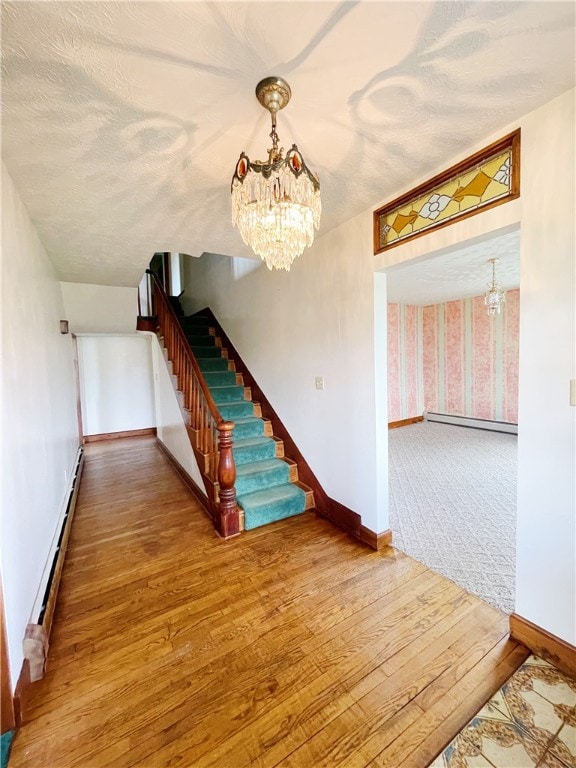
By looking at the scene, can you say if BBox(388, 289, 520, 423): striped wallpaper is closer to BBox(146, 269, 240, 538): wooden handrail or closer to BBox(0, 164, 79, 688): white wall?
BBox(146, 269, 240, 538): wooden handrail

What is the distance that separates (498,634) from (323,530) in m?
1.33

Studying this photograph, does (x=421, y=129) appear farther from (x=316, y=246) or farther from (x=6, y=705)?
(x=6, y=705)

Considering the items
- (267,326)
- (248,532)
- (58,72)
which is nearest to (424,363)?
(267,326)

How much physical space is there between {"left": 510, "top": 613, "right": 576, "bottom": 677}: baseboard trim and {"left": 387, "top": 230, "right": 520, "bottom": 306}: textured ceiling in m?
2.53

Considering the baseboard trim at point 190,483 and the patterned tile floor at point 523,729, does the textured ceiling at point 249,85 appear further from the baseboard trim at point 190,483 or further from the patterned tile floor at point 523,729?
the baseboard trim at point 190,483

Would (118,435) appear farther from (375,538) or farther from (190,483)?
(375,538)

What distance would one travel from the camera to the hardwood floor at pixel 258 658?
1.18m

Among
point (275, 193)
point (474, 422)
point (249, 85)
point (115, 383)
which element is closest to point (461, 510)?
point (275, 193)

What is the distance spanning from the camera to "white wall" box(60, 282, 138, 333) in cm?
379

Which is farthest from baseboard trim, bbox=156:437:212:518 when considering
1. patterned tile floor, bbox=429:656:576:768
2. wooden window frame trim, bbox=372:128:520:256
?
wooden window frame trim, bbox=372:128:520:256

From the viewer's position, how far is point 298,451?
3.28m

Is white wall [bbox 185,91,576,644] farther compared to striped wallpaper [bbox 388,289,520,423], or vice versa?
striped wallpaper [bbox 388,289,520,423]

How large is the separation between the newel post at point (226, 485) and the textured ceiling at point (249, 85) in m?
1.78

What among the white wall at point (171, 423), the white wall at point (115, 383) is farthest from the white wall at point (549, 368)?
the white wall at point (115, 383)
